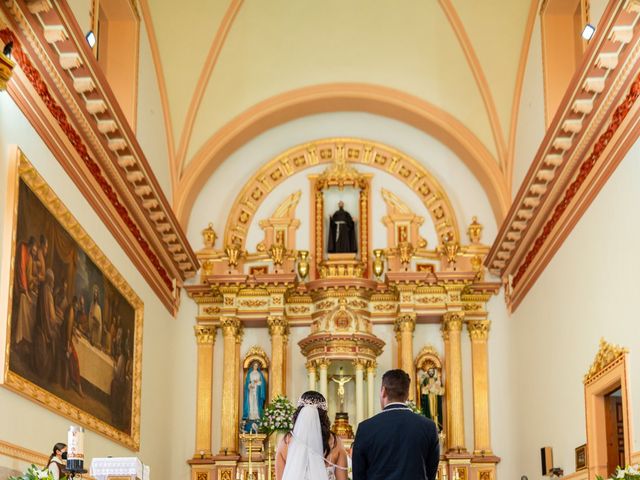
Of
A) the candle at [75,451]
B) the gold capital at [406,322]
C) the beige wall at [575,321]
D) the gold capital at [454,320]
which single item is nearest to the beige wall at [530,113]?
the beige wall at [575,321]

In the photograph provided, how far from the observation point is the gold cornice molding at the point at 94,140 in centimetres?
1197

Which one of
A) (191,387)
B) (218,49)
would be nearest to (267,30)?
(218,49)

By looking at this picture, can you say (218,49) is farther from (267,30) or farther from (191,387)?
Answer: (191,387)

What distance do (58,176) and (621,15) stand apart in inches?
283

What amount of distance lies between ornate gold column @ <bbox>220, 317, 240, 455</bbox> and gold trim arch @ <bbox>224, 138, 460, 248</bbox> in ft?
6.24

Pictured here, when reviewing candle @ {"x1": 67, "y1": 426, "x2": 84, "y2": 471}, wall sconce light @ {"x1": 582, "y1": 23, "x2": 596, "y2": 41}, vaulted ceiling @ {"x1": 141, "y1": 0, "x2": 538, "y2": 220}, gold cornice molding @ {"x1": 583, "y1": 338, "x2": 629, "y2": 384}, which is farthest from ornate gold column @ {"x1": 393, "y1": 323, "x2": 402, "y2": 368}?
candle @ {"x1": 67, "y1": 426, "x2": 84, "y2": 471}

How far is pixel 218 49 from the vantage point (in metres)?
20.0

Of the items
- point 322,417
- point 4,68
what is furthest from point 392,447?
point 4,68

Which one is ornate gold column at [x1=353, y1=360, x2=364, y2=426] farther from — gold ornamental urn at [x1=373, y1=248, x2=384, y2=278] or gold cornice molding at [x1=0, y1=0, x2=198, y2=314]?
gold cornice molding at [x1=0, y1=0, x2=198, y2=314]

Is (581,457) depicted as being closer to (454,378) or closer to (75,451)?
(454,378)

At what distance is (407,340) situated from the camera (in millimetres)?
20219

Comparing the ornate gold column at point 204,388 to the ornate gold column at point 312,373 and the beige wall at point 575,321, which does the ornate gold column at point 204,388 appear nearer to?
the ornate gold column at point 312,373

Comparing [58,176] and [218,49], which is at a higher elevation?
[218,49]

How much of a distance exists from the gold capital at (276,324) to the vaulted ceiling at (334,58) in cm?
324
